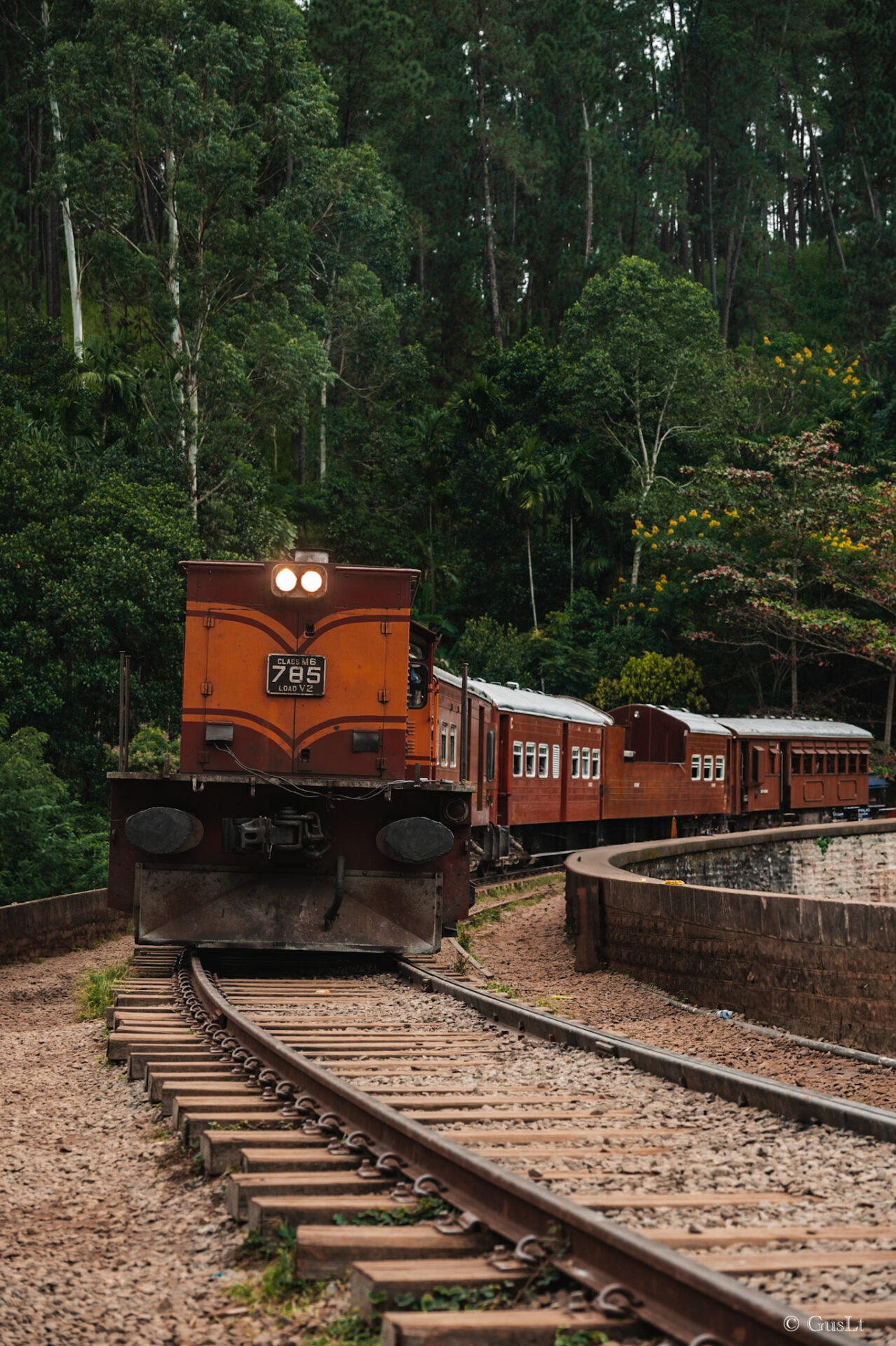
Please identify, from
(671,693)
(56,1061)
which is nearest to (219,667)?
(56,1061)

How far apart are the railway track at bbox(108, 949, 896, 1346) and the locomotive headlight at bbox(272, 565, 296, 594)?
393cm

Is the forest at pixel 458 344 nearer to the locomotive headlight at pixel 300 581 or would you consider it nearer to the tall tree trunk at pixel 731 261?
the tall tree trunk at pixel 731 261

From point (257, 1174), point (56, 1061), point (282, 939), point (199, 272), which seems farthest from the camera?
point (199, 272)

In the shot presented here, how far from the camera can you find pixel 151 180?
105 ft

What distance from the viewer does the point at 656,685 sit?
41.5 metres

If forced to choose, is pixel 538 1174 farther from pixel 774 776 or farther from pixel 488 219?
pixel 488 219

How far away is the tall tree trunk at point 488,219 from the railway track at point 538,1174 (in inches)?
2132

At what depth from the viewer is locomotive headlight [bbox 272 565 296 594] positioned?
427 inches

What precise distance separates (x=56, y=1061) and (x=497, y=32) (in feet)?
195

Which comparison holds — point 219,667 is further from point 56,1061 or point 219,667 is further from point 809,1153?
point 809,1153

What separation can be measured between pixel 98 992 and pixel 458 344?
55.1 meters

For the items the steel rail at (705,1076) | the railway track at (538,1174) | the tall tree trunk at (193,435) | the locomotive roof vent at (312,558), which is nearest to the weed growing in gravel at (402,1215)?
the railway track at (538,1174)

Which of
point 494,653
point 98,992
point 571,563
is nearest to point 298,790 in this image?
point 98,992

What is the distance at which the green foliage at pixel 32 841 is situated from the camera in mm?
16812
